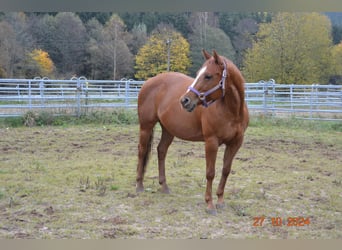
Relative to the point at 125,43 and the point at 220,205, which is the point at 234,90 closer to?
the point at 220,205

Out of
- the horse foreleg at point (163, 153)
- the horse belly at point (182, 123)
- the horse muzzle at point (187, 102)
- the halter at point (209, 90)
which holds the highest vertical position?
the halter at point (209, 90)

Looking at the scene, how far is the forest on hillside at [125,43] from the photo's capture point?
17.2 metres

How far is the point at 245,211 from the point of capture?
360cm

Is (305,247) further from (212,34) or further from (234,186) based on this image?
(212,34)

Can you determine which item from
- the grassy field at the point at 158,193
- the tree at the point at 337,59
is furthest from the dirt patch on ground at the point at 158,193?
the tree at the point at 337,59

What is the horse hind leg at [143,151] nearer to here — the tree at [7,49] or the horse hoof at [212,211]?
the horse hoof at [212,211]

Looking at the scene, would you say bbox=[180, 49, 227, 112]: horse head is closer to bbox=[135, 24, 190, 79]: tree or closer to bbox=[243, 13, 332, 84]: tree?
bbox=[135, 24, 190, 79]: tree

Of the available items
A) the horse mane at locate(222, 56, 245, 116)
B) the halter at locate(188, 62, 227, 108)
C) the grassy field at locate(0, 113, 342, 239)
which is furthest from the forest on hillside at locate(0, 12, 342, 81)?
the halter at locate(188, 62, 227, 108)

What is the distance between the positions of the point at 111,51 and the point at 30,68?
4.91 m

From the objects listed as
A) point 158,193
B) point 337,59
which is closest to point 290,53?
point 337,59

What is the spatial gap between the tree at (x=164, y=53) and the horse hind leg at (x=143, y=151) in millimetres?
12680

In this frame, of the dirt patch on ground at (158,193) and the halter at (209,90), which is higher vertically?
the halter at (209,90)

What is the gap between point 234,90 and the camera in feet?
10.9
